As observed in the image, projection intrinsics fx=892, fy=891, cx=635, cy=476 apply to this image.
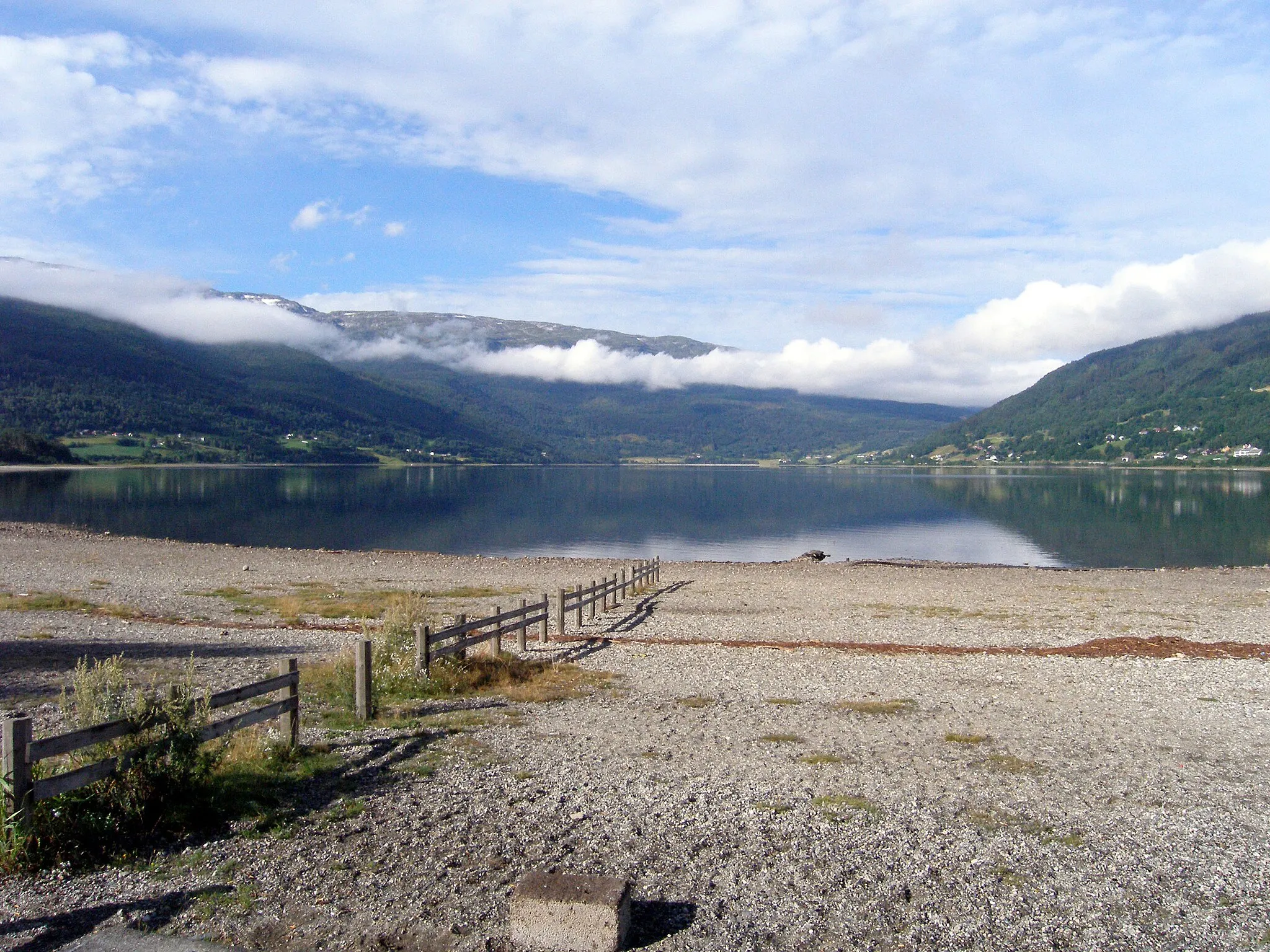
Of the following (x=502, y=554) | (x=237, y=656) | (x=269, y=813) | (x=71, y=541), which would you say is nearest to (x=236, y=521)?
(x=71, y=541)

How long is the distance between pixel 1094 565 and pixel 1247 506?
55.1 metres

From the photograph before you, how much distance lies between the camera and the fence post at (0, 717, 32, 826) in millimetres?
6652

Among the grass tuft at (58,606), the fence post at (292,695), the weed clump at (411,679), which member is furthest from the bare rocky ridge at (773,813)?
the grass tuft at (58,606)

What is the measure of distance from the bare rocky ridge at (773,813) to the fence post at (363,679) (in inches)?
27.6

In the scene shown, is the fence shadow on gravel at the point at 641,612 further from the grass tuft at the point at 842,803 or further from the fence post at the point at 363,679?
the grass tuft at the point at 842,803

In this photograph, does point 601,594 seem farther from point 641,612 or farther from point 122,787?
point 122,787

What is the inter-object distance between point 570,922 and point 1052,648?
58.3 feet

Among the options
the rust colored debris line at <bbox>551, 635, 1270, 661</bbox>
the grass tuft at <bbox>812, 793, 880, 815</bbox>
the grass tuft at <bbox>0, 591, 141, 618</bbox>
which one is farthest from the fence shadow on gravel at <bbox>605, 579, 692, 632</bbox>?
the grass tuft at <bbox>812, 793, 880, 815</bbox>

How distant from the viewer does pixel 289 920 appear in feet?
20.2

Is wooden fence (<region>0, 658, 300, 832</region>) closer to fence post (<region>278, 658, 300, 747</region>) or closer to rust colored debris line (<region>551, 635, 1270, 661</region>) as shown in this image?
fence post (<region>278, 658, 300, 747</region>)

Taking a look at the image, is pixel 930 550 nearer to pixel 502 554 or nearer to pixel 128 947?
pixel 502 554

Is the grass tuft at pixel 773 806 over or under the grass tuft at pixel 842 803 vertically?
over

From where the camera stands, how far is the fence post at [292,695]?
9.70 metres

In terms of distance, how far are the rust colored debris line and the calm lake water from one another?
104 ft
